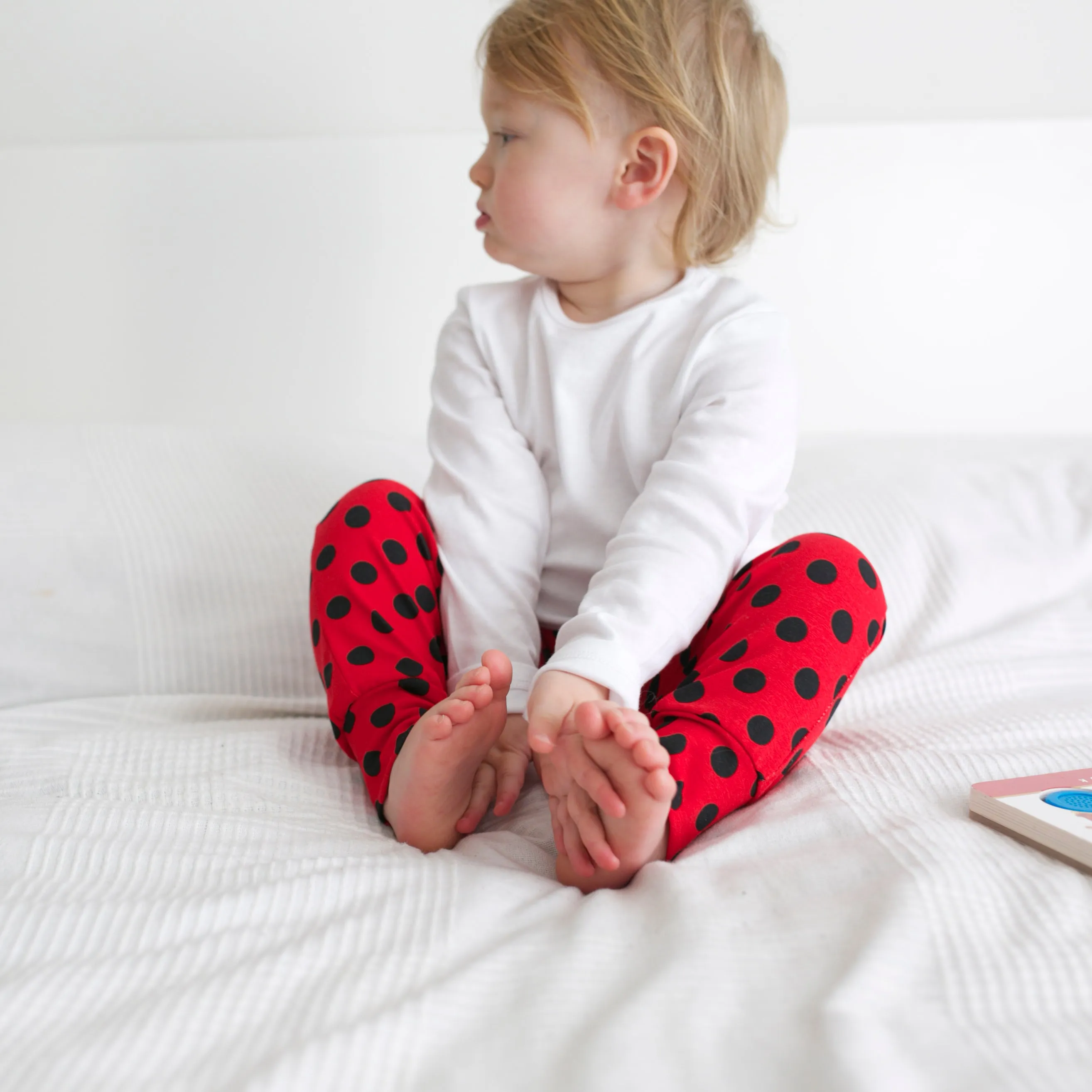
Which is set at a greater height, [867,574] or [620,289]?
[620,289]

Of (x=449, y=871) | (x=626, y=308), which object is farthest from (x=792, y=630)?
(x=626, y=308)

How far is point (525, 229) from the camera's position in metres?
0.92

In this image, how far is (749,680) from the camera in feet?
2.21

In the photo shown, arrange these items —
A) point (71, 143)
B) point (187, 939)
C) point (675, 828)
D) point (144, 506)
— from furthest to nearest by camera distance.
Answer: point (71, 143)
point (144, 506)
point (675, 828)
point (187, 939)

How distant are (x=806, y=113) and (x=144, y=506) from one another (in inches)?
41.9

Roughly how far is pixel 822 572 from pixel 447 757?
293mm

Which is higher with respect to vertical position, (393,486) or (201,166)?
(201,166)

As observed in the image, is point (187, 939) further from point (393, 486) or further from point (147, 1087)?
point (393, 486)

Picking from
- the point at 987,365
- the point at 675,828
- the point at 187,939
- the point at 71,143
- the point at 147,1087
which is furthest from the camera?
the point at 987,365

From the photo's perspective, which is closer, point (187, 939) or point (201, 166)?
point (187, 939)

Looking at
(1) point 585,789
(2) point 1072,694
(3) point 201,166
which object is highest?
(3) point 201,166

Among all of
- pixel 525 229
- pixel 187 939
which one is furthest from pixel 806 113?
pixel 187 939

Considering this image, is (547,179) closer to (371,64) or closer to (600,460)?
(600,460)

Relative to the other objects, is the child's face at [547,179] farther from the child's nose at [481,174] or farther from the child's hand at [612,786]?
the child's hand at [612,786]
